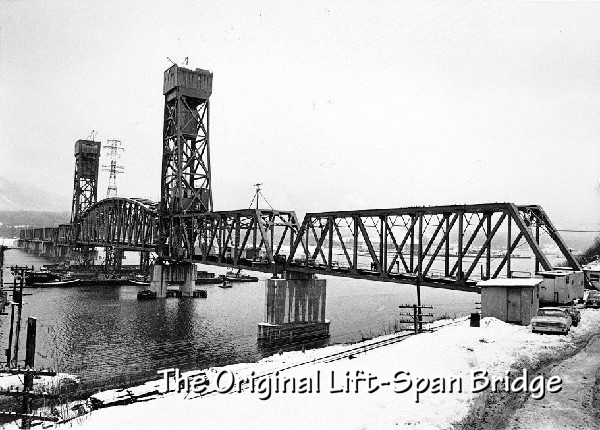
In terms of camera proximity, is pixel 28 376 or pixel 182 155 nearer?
pixel 28 376

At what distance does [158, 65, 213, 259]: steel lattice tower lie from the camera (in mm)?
78000

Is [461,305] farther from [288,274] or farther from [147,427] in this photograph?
[147,427]

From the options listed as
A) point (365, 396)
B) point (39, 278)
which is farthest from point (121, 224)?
point (365, 396)

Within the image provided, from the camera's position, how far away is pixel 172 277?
8069 cm

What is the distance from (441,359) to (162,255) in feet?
223

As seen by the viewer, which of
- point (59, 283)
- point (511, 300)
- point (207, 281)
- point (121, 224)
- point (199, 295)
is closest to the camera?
point (511, 300)

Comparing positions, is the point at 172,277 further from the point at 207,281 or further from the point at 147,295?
the point at 207,281

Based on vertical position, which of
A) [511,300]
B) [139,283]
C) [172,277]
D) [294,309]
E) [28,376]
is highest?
[511,300]

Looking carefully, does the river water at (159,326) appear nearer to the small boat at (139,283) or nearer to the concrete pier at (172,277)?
the concrete pier at (172,277)

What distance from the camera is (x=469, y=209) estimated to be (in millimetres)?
35406

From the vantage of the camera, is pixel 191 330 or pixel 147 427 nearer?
pixel 147 427

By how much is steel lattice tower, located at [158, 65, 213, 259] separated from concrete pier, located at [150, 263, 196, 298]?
2.43 m

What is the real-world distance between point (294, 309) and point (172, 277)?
37074 millimetres

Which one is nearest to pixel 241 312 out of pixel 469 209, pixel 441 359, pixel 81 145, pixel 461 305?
pixel 461 305
